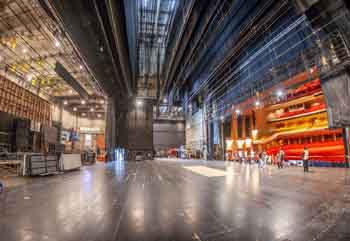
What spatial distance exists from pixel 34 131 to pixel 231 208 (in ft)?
66.9

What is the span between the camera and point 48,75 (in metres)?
18.0

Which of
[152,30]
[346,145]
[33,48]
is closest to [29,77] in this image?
[33,48]

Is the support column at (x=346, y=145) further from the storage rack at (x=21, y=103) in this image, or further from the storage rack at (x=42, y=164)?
the storage rack at (x=21, y=103)

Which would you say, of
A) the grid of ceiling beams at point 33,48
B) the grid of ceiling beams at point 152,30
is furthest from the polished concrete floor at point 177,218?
the grid of ceiling beams at point 152,30

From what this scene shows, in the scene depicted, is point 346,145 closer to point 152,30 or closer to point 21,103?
point 152,30

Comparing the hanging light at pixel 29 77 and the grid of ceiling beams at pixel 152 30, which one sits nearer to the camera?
the grid of ceiling beams at pixel 152 30

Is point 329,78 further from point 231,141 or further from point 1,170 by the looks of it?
point 231,141

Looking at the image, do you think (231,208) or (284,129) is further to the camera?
(284,129)

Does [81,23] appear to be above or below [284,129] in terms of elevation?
→ above

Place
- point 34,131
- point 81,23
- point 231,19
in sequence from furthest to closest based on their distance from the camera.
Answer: point 34,131, point 231,19, point 81,23

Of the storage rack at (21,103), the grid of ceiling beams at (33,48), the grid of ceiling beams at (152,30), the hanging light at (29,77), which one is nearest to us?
the grid of ceiling beams at (33,48)

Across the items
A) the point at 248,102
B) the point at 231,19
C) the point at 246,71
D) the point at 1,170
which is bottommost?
the point at 1,170

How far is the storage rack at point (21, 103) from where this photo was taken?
16.0 m

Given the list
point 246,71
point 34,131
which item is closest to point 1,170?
point 34,131
